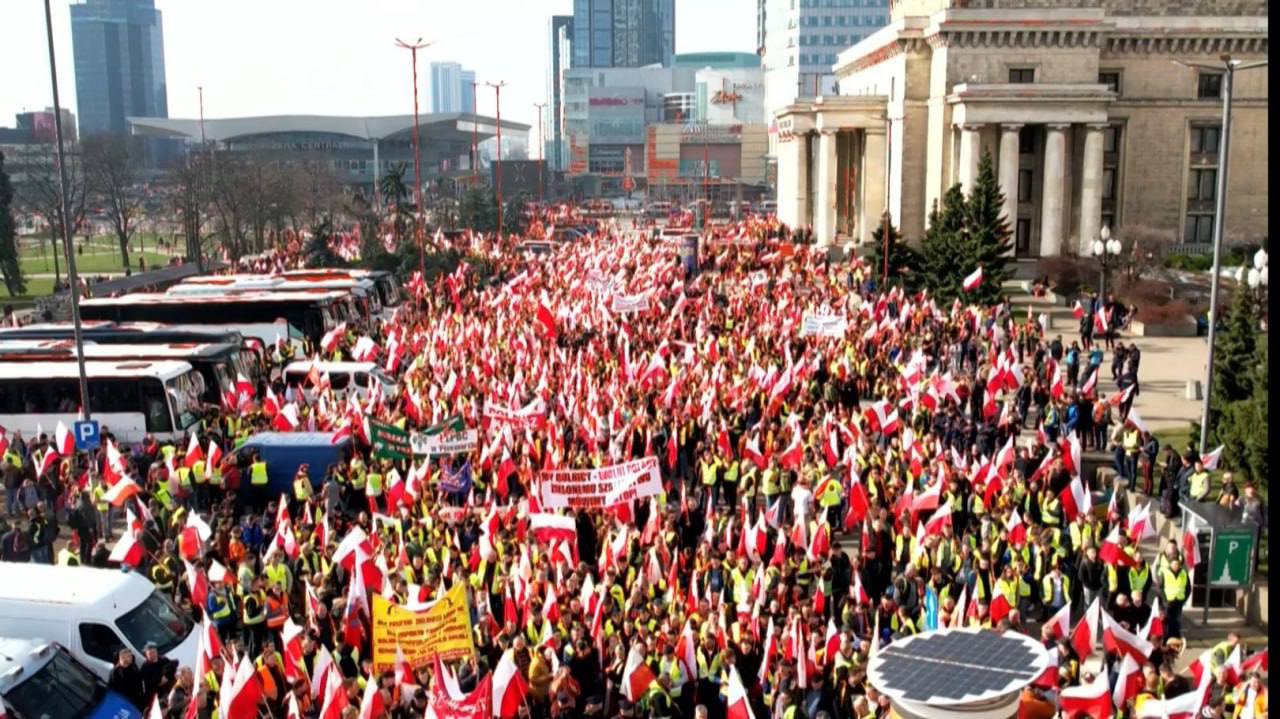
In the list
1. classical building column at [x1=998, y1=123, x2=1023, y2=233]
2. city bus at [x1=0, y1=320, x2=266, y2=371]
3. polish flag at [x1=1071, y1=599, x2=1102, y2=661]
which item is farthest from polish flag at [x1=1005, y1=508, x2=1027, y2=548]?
classical building column at [x1=998, y1=123, x2=1023, y2=233]

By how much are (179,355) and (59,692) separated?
649 inches

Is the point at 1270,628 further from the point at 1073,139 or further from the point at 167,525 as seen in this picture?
the point at 1073,139

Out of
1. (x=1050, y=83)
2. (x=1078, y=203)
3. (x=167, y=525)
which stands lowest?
(x=167, y=525)

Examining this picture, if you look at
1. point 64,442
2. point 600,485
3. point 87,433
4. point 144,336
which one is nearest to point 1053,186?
point 144,336

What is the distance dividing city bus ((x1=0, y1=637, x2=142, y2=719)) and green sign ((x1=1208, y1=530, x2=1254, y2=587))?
479 inches

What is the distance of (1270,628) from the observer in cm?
286

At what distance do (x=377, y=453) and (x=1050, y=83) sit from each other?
46.1 m

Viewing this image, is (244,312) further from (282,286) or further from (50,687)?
(50,687)

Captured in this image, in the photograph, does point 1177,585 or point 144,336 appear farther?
point 144,336

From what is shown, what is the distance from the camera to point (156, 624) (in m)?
13.7

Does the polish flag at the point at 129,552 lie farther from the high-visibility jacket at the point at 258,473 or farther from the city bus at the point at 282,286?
the city bus at the point at 282,286

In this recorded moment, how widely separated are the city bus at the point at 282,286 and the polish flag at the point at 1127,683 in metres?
32.5

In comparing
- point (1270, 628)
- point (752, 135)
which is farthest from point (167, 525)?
point (752, 135)

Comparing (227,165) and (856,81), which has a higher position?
(856,81)
